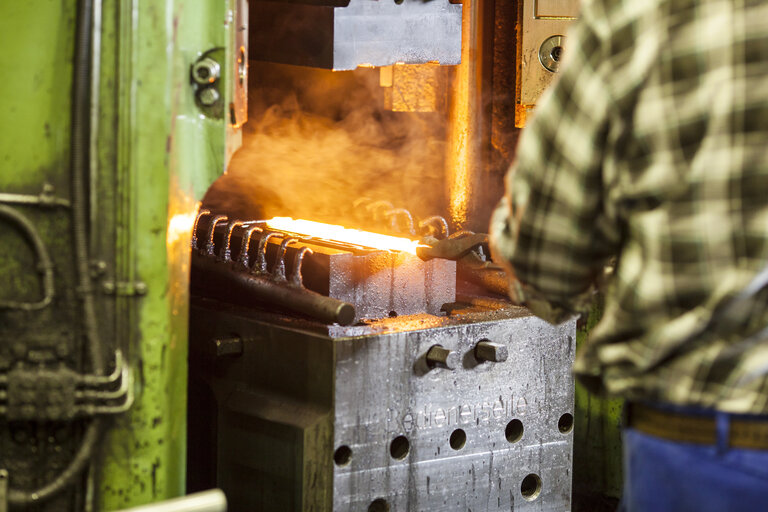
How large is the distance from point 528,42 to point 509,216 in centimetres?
155

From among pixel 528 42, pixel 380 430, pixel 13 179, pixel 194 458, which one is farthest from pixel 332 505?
pixel 528 42

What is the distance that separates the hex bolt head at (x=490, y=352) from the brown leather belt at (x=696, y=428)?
967mm

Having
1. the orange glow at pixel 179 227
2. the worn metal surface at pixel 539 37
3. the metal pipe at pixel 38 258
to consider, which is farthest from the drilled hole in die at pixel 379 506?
the worn metal surface at pixel 539 37

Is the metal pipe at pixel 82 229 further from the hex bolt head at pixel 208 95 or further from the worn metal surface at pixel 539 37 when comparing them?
the worn metal surface at pixel 539 37

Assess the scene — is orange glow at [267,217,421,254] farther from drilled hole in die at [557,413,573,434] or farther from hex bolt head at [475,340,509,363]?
drilled hole in die at [557,413,573,434]

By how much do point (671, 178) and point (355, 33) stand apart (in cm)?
121

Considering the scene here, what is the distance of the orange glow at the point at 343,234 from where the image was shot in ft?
8.36

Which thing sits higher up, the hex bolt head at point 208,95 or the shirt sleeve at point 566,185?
the hex bolt head at point 208,95

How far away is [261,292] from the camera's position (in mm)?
2432

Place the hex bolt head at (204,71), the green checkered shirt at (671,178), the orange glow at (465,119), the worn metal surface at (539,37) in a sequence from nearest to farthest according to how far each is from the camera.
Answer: the green checkered shirt at (671,178)
the hex bolt head at (204,71)
the worn metal surface at (539,37)
the orange glow at (465,119)

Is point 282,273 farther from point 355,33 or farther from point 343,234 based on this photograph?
point 355,33

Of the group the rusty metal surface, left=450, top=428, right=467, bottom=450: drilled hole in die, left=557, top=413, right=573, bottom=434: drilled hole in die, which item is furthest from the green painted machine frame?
left=557, top=413, right=573, bottom=434: drilled hole in die

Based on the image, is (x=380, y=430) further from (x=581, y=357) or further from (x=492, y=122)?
(x=492, y=122)

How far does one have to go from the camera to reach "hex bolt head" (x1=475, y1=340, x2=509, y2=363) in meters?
2.31
